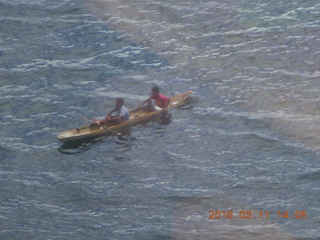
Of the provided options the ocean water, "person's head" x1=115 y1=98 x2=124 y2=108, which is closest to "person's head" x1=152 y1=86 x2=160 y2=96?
the ocean water

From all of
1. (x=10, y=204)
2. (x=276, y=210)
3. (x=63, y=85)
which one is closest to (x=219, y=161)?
(x=276, y=210)

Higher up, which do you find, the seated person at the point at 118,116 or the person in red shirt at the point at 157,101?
Answer: the person in red shirt at the point at 157,101

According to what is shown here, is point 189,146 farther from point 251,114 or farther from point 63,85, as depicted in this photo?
point 63,85

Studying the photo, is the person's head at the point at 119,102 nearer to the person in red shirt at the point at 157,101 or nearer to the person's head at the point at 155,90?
the person in red shirt at the point at 157,101

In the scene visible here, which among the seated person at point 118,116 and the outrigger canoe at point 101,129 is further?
the seated person at point 118,116

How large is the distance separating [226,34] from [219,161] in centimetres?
1106
